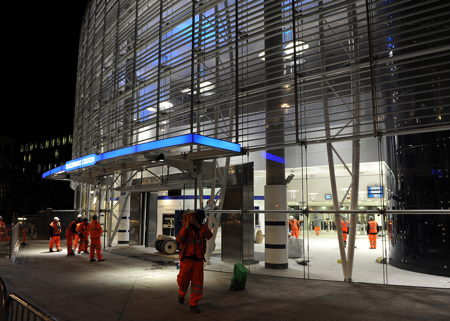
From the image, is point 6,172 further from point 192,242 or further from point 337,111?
point 192,242

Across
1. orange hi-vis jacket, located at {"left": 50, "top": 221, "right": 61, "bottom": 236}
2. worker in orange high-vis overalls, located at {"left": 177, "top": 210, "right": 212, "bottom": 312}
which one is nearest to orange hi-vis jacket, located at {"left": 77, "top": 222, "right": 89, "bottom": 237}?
orange hi-vis jacket, located at {"left": 50, "top": 221, "right": 61, "bottom": 236}

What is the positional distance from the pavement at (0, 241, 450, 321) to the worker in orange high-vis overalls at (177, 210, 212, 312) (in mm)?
386

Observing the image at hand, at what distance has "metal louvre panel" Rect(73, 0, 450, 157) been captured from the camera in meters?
9.16

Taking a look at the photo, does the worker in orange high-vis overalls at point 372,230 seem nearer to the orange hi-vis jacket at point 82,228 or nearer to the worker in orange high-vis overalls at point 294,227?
the worker in orange high-vis overalls at point 294,227

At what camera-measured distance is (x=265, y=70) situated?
1329cm

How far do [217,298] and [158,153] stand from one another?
4852 mm

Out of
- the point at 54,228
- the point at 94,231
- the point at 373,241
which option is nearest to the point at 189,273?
the point at 94,231

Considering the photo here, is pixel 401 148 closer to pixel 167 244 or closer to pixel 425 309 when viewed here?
pixel 425 309

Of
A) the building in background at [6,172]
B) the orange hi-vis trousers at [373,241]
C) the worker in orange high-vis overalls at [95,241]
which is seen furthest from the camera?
the building in background at [6,172]

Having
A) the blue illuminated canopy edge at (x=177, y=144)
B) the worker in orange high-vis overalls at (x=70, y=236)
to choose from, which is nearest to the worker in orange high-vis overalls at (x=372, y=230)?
the blue illuminated canopy edge at (x=177, y=144)

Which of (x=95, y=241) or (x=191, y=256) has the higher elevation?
(x=191, y=256)

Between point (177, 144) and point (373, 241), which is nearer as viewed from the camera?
point (177, 144)

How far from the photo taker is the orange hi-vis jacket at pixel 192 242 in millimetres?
7197

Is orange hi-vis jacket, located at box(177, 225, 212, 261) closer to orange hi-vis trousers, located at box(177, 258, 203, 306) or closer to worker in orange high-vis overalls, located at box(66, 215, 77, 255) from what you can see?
orange hi-vis trousers, located at box(177, 258, 203, 306)
